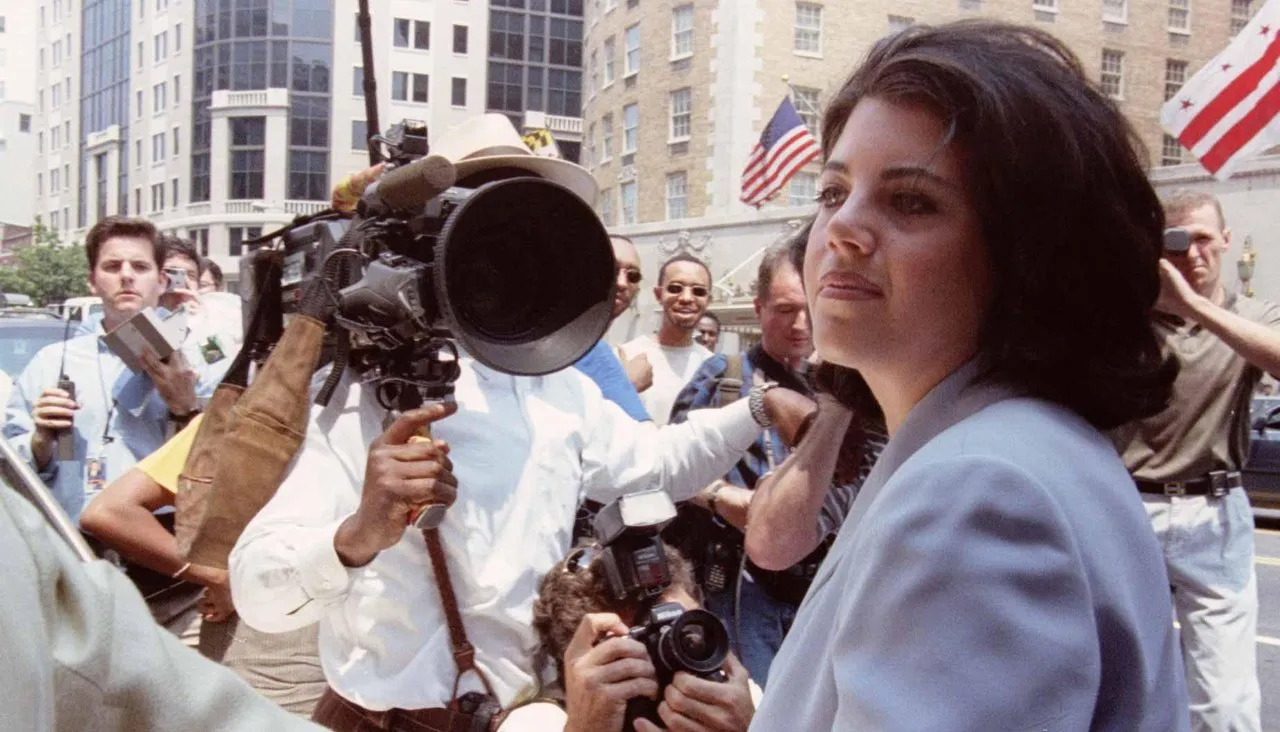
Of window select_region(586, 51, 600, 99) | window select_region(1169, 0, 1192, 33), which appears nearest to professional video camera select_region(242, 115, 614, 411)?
window select_region(586, 51, 600, 99)

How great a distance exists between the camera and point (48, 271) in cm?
4375

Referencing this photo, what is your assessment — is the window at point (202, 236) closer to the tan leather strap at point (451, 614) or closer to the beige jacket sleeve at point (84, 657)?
the tan leather strap at point (451, 614)

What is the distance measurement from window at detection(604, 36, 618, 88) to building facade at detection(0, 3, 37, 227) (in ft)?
94.0

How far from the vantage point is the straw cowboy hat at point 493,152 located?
7.20 feet

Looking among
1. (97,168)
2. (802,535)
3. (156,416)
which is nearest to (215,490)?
(802,535)

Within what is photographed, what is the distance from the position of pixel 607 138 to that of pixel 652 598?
100 ft

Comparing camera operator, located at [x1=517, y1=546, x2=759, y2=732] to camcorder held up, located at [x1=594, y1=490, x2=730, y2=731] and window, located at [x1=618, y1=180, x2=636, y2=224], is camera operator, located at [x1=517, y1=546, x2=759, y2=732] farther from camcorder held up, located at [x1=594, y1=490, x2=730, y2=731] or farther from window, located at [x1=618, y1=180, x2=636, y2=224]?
window, located at [x1=618, y1=180, x2=636, y2=224]

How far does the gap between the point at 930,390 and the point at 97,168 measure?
5272 centimetres

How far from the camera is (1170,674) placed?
3.43ft

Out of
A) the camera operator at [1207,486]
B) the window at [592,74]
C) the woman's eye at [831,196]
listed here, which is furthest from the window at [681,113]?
the woman's eye at [831,196]

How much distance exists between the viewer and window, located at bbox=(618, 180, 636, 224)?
30.4 metres

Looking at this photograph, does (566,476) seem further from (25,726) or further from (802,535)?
(25,726)

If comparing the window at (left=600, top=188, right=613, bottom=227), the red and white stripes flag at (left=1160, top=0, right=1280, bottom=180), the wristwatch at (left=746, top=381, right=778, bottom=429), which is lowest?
the wristwatch at (left=746, top=381, right=778, bottom=429)

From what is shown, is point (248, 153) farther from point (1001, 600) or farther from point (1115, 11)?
point (1001, 600)
